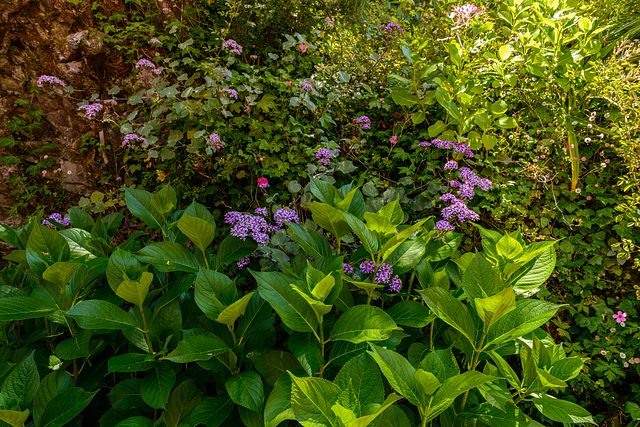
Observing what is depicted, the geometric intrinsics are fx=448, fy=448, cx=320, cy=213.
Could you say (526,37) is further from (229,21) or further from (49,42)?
(49,42)

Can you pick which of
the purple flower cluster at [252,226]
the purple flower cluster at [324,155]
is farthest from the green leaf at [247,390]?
the purple flower cluster at [324,155]

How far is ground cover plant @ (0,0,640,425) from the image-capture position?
1.08 meters

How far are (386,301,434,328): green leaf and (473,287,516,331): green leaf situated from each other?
198 mm

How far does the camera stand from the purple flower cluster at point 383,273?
1.32 meters

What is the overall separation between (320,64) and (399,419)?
236cm

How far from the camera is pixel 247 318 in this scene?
1.22 metres

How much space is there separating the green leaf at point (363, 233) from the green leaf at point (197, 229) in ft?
1.36

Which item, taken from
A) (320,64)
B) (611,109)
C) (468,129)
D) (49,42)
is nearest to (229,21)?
(320,64)

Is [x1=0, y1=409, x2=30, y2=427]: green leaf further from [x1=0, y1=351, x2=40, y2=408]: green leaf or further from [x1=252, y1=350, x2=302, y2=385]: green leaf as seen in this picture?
[x1=252, y1=350, x2=302, y2=385]: green leaf

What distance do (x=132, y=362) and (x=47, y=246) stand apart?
451 mm

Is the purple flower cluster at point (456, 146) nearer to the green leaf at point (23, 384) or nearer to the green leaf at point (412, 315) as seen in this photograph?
the green leaf at point (412, 315)

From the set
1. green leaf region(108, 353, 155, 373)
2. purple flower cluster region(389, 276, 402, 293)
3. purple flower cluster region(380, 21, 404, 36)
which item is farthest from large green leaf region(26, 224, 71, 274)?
purple flower cluster region(380, 21, 404, 36)

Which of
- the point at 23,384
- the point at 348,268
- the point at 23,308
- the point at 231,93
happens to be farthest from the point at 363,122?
the point at 23,384

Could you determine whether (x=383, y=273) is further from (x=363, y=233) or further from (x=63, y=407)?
(x=63, y=407)
